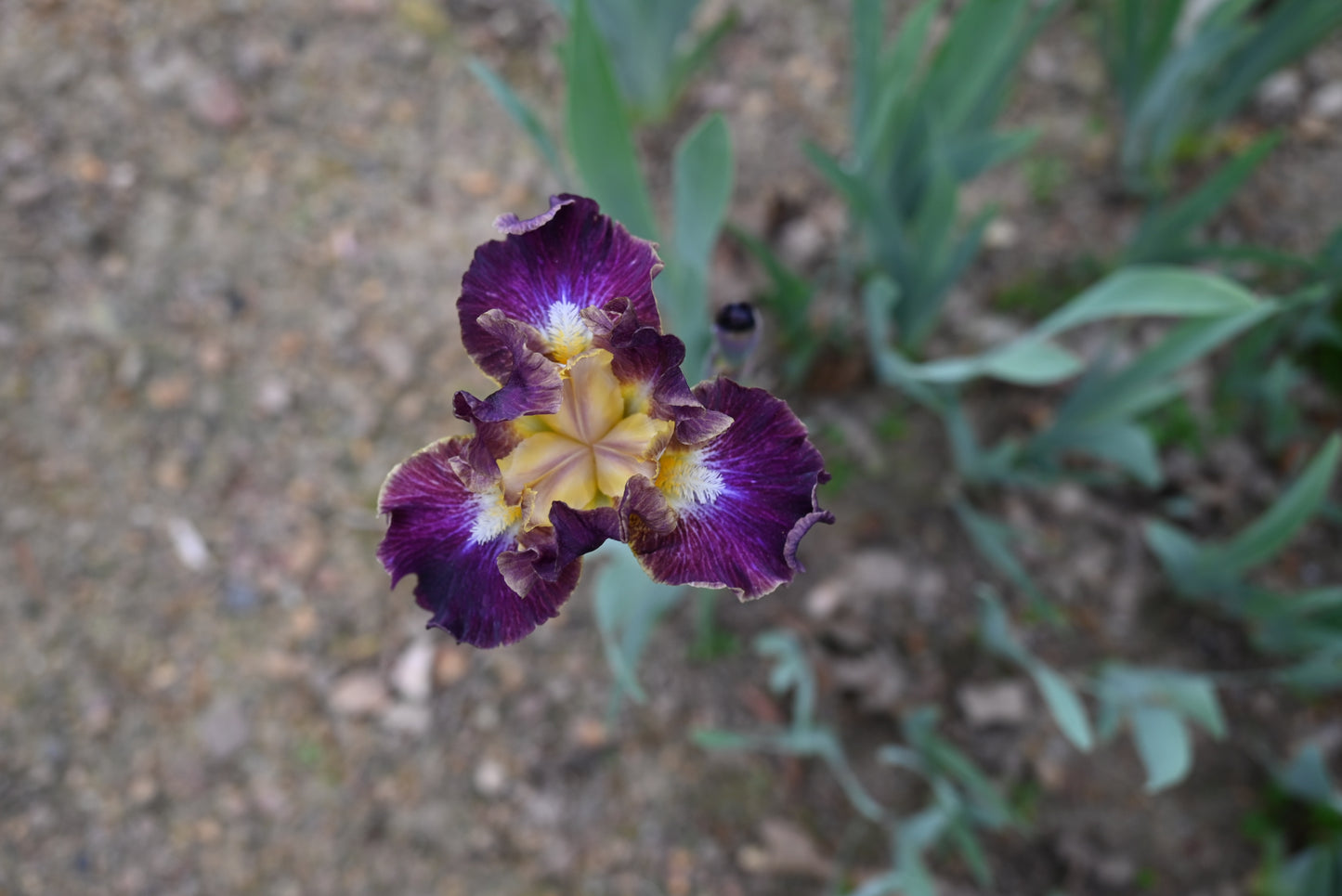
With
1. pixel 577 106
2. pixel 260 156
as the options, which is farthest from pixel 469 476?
pixel 260 156

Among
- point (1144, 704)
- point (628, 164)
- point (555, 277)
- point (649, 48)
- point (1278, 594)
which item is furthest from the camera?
point (649, 48)

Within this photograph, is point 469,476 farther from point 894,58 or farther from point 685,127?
point 685,127

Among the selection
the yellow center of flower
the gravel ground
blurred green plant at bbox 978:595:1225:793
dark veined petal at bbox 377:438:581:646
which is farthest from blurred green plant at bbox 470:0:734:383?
blurred green plant at bbox 978:595:1225:793

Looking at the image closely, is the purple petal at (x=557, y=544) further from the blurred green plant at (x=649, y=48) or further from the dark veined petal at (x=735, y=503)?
the blurred green plant at (x=649, y=48)

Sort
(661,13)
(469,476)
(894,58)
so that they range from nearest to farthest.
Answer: (469,476) < (894,58) < (661,13)

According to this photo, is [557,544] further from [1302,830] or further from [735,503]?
[1302,830]

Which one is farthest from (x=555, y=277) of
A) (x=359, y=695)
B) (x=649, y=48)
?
(x=359, y=695)
